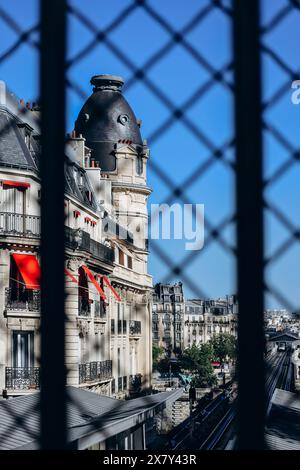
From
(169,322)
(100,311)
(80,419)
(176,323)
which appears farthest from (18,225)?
(176,323)

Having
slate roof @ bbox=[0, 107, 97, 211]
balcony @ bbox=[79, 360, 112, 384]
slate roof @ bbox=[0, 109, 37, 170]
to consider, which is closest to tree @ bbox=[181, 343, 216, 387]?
slate roof @ bbox=[0, 107, 97, 211]

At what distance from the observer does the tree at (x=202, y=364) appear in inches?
1505

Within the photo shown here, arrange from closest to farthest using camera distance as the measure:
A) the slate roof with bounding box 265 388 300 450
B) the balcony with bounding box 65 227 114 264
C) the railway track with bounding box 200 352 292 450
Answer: the railway track with bounding box 200 352 292 450
the slate roof with bounding box 265 388 300 450
the balcony with bounding box 65 227 114 264

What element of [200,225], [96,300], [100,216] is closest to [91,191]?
[100,216]

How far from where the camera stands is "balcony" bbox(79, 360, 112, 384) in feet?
51.3

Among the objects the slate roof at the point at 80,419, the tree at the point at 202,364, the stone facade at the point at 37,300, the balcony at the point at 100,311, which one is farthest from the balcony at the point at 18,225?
the tree at the point at 202,364

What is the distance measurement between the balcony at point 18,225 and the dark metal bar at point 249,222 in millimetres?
14188

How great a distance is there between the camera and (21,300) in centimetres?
1694

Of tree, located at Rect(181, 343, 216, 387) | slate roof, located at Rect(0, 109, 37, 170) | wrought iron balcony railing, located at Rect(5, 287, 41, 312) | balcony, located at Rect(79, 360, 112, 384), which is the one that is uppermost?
slate roof, located at Rect(0, 109, 37, 170)

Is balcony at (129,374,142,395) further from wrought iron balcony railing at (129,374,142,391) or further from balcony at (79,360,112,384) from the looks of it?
balcony at (79,360,112,384)

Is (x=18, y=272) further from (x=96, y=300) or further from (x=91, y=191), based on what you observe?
(x=91, y=191)

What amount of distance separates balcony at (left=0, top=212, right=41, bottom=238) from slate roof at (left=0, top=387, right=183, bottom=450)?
5.31m
